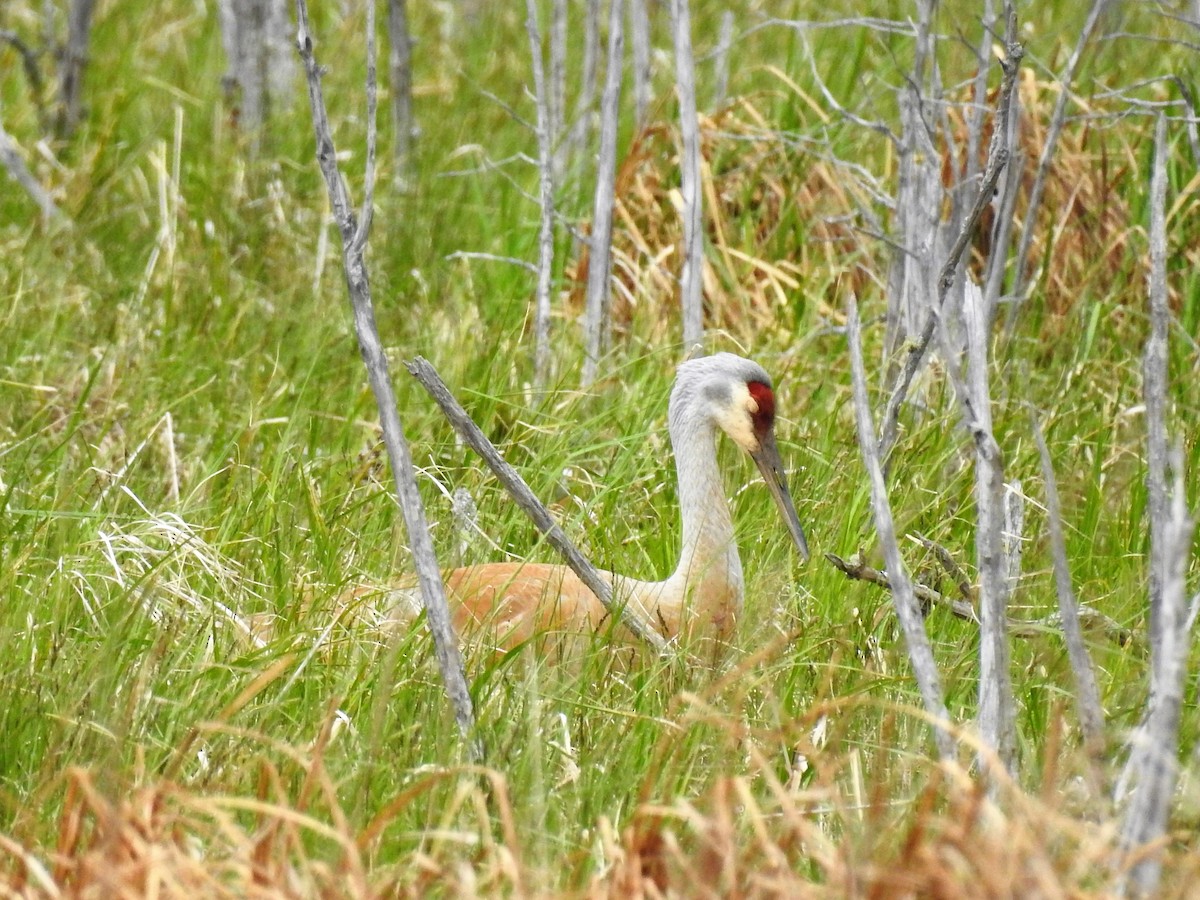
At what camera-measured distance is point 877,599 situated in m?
3.42

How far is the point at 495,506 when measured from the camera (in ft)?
13.0

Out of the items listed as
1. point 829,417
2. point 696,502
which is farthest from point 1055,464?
point 696,502

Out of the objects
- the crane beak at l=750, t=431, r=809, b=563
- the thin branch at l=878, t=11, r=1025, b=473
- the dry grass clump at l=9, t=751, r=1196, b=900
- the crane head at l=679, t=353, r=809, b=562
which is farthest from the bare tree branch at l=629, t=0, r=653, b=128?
the dry grass clump at l=9, t=751, r=1196, b=900

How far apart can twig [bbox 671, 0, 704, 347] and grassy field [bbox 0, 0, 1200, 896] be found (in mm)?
152

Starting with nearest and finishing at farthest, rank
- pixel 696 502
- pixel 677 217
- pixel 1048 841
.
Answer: pixel 1048 841 → pixel 696 502 → pixel 677 217

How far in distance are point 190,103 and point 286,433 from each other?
3246 millimetres

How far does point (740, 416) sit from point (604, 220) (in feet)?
3.30

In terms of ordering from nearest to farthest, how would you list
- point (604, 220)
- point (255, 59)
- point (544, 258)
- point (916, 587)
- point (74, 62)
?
point (916, 587) → point (544, 258) → point (604, 220) → point (255, 59) → point (74, 62)

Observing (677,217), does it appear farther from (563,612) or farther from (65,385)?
(563,612)

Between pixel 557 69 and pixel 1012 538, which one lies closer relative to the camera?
pixel 1012 538

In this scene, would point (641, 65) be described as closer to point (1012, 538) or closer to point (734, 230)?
point (734, 230)

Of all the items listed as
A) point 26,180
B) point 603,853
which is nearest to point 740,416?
point 603,853

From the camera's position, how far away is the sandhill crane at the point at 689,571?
3391 mm

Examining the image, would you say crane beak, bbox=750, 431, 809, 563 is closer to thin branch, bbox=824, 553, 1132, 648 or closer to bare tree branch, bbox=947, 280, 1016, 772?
thin branch, bbox=824, 553, 1132, 648
